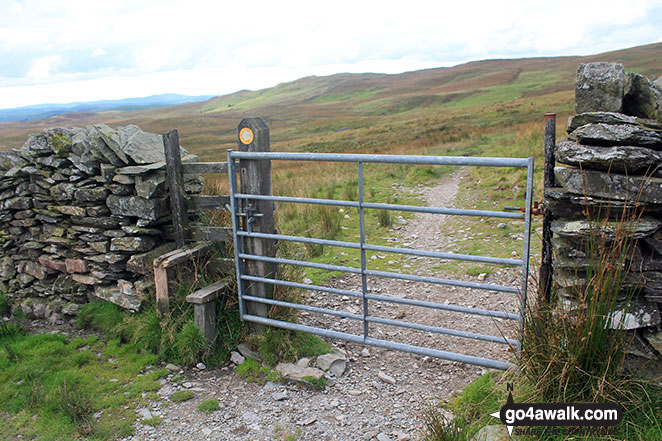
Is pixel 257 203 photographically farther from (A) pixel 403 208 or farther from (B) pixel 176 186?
(A) pixel 403 208

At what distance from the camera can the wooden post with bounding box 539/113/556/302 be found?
3.64m

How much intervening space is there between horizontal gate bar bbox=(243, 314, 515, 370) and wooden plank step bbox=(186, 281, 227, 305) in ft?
1.40

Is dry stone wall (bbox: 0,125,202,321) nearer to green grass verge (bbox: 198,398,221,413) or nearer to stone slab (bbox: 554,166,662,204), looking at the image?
green grass verge (bbox: 198,398,221,413)

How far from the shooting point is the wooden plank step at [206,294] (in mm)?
5156

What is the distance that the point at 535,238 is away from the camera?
8109 millimetres

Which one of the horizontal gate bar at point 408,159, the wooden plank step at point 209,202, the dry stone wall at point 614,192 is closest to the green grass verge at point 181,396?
the wooden plank step at point 209,202

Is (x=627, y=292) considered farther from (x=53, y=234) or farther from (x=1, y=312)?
(x=1, y=312)

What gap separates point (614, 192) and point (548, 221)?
572 mm

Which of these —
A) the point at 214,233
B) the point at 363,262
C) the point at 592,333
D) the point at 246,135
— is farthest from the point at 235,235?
the point at 592,333

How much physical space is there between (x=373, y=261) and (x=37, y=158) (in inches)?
206

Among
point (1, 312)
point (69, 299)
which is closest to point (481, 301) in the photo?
point (69, 299)

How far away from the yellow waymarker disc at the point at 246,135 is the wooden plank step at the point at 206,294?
1.69m

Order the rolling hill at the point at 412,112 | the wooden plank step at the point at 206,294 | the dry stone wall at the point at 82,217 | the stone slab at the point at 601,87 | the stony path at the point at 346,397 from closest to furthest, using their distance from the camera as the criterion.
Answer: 1. the stone slab at the point at 601,87
2. the stony path at the point at 346,397
3. the wooden plank step at the point at 206,294
4. the dry stone wall at the point at 82,217
5. the rolling hill at the point at 412,112

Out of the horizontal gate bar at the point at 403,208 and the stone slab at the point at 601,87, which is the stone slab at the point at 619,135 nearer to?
the stone slab at the point at 601,87
